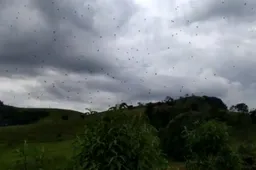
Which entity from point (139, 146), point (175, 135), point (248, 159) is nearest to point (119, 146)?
point (139, 146)

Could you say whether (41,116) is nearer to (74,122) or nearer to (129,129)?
(74,122)

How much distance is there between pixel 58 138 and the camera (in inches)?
3920

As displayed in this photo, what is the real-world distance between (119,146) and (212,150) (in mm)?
16963

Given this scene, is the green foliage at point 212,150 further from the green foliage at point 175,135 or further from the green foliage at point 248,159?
the green foliage at point 175,135

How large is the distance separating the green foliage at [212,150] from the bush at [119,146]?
1532 cm

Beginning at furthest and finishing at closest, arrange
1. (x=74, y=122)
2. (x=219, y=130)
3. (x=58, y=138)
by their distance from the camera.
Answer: (x=74, y=122), (x=58, y=138), (x=219, y=130)

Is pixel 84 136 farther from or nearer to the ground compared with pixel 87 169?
farther from the ground

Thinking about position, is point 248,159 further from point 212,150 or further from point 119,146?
point 119,146

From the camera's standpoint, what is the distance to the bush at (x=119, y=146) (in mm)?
11969

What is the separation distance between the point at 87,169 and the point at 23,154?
224 centimetres

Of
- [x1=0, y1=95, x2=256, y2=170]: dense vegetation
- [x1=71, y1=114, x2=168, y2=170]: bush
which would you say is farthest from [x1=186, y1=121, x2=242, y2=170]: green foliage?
[x1=71, y1=114, x2=168, y2=170]: bush

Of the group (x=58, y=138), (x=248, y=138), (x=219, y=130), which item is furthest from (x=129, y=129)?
(x=58, y=138)

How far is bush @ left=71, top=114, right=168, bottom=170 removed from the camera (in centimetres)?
1197

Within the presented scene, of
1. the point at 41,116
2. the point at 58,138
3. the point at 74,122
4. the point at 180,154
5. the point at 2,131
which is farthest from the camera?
the point at 41,116
